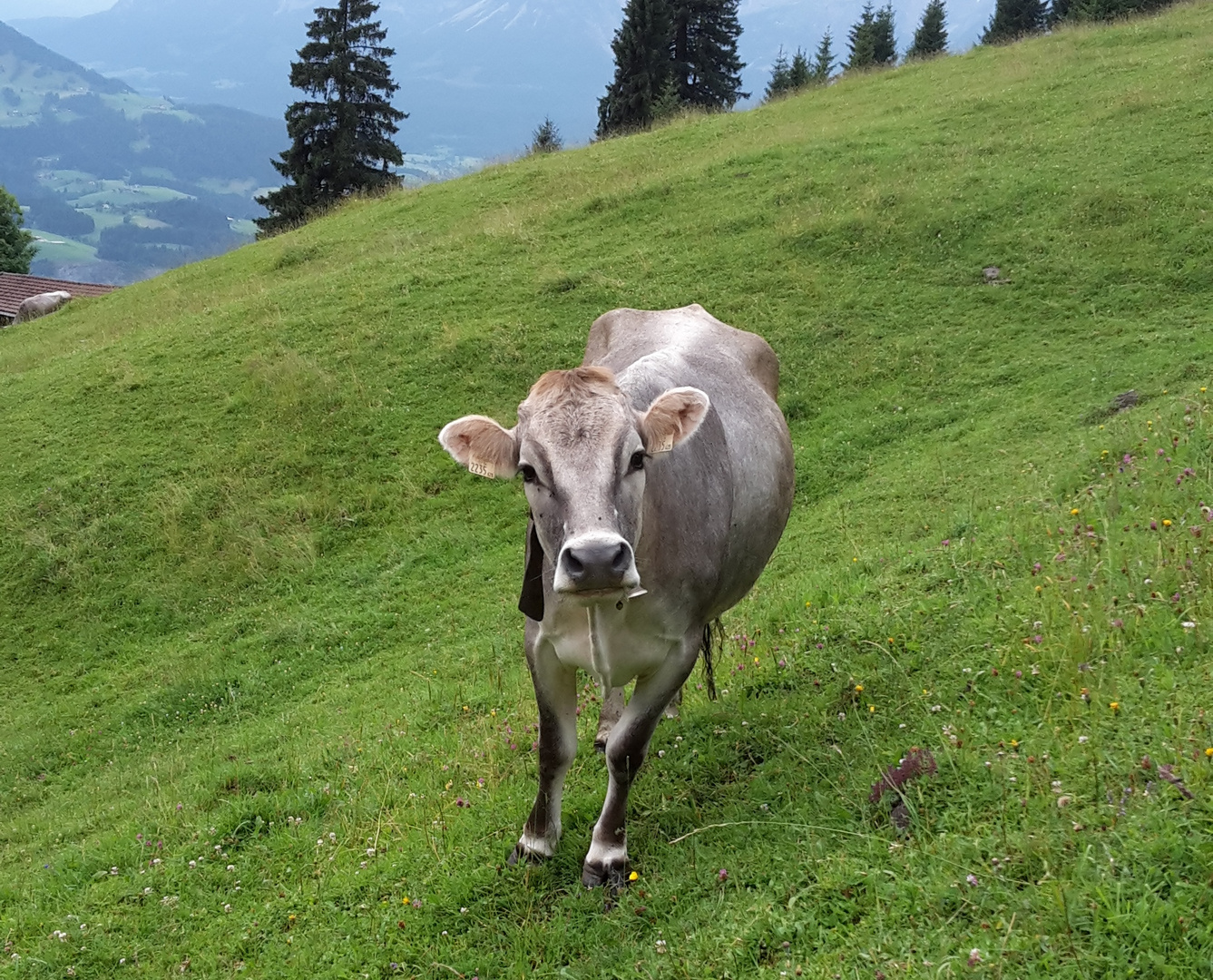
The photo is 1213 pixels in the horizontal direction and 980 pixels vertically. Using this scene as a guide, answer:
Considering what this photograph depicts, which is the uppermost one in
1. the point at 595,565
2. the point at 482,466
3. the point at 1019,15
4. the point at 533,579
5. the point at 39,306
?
the point at 1019,15

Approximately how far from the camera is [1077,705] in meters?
3.89

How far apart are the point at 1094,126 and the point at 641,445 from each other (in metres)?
19.4

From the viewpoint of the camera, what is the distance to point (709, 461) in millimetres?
Answer: 4938

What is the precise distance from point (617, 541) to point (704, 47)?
156 feet

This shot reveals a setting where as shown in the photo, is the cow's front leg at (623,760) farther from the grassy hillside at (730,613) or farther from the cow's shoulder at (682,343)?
the cow's shoulder at (682,343)

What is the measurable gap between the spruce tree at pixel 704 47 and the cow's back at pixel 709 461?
41.5 meters

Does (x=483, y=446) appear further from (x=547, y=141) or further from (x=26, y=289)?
(x=26, y=289)

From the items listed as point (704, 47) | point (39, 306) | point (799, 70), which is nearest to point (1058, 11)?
point (799, 70)

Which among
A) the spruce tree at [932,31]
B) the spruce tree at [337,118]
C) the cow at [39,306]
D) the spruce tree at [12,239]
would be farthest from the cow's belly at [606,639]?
the spruce tree at [12,239]

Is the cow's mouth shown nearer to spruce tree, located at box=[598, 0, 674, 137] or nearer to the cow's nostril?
the cow's nostril

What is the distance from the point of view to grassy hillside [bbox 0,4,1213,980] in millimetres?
3559

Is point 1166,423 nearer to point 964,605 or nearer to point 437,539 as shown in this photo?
point 964,605

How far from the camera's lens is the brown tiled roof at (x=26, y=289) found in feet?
110

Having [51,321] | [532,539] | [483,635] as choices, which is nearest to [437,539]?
[483,635]
